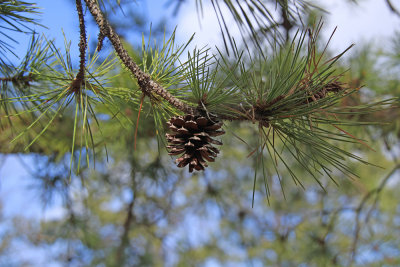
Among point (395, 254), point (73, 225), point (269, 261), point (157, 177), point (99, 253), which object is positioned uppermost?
point (157, 177)

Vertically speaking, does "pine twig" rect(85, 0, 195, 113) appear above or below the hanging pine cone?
above

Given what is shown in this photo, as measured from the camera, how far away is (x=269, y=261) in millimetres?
3836

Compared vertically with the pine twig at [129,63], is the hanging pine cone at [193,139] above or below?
below

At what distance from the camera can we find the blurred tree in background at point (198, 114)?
609mm

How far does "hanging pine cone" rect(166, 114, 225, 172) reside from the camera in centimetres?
58

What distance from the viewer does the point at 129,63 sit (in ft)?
1.99

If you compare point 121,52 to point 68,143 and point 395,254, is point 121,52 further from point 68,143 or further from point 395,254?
point 395,254

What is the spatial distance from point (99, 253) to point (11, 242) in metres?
1.94

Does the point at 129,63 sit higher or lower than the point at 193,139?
higher

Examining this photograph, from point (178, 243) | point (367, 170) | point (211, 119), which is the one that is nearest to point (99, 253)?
point (178, 243)

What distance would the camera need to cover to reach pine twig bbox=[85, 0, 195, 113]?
1.98ft

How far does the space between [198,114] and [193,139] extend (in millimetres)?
57

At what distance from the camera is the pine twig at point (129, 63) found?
60 cm

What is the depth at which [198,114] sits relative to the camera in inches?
24.3
